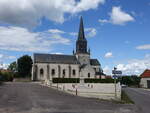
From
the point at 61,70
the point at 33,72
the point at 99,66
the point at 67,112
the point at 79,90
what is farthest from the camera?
the point at 99,66

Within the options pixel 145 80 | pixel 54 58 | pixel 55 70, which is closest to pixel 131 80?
pixel 145 80

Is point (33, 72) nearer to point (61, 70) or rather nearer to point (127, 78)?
point (61, 70)

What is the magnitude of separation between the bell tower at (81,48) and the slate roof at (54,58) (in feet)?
9.59

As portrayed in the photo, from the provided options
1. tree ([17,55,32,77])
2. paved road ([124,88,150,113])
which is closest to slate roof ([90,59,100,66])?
tree ([17,55,32,77])

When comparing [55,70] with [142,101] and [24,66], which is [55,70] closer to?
[24,66]

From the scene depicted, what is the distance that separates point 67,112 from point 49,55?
92118 mm

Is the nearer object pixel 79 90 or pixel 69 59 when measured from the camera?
pixel 79 90

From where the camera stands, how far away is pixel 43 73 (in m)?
97.4

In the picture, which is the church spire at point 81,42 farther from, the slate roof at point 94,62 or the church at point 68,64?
the slate roof at point 94,62

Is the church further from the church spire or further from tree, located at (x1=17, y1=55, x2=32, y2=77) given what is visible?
tree, located at (x1=17, y1=55, x2=32, y2=77)

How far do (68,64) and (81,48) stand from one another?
8.94 m

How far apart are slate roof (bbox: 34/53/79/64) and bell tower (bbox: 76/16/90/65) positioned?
9.59ft

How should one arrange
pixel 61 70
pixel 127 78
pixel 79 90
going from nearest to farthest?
1. pixel 79 90
2. pixel 127 78
3. pixel 61 70

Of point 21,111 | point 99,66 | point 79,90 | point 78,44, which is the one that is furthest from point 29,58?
point 21,111
